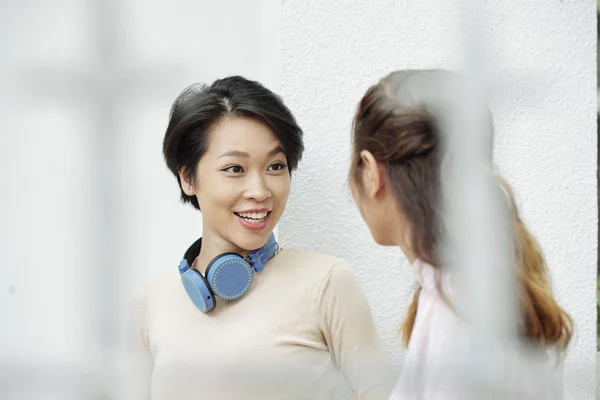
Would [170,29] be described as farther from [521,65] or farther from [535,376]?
[535,376]

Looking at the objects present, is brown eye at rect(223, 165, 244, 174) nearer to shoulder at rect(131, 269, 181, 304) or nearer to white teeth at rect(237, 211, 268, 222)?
white teeth at rect(237, 211, 268, 222)

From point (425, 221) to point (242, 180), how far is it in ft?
1.45

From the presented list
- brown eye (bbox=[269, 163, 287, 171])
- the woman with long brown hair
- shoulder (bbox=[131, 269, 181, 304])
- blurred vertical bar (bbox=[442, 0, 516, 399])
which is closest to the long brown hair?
the woman with long brown hair

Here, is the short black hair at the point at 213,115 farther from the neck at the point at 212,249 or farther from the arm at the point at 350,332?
the arm at the point at 350,332

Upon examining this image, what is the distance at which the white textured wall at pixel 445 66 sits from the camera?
182 centimetres

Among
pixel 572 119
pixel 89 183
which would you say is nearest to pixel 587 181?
pixel 572 119

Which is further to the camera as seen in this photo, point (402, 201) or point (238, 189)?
point (238, 189)

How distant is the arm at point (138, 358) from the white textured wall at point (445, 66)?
37 cm

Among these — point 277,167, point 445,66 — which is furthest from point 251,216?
point 445,66

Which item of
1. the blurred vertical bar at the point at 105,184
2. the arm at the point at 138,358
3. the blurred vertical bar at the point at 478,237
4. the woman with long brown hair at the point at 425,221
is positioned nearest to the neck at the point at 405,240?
the woman with long brown hair at the point at 425,221

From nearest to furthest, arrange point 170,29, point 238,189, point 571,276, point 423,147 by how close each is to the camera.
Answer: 1. point 423,147
2. point 238,189
3. point 170,29
4. point 571,276

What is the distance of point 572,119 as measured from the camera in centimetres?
184

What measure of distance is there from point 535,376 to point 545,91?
0.78 metres

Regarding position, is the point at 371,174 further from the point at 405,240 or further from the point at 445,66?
the point at 445,66
